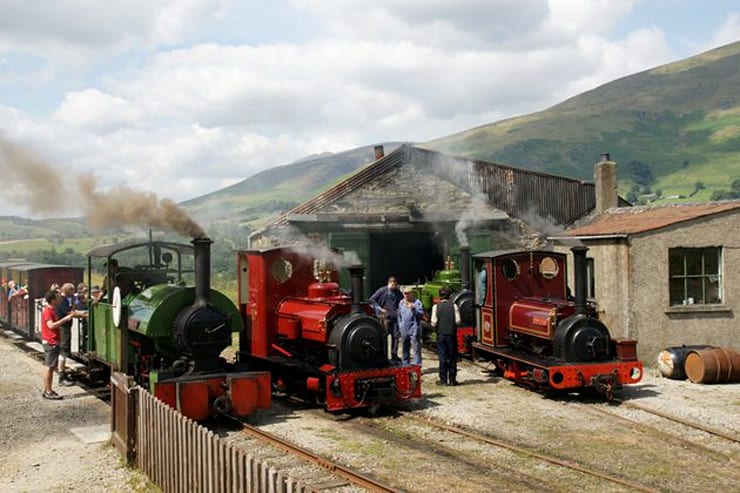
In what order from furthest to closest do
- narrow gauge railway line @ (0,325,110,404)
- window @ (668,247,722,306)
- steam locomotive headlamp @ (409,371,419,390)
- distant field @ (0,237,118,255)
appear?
1. distant field @ (0,237,118,255)
2. window @ (668,247,722,306)
3. narrow gauge railway line @ (0,325,110,404)
4. steam locomotive headlamp @ (409,371,419,390)

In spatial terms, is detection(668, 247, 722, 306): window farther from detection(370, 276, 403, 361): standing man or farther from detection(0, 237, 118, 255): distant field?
detection(0, 237, 118, 255): distant field

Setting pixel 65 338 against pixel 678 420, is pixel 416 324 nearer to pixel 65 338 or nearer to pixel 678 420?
pixel 678 420

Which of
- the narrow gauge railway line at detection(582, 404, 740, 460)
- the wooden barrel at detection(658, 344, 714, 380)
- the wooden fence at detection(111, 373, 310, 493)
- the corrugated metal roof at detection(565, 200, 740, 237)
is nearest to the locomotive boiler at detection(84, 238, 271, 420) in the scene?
the wooden fence at detection(111, 373, 310, 493)

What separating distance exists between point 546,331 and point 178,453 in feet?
24.9

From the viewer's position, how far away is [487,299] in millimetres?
14828

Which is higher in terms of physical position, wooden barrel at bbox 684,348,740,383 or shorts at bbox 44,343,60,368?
shorts at bbox 44,343,60,368

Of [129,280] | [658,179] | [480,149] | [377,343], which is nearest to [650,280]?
[377,343]

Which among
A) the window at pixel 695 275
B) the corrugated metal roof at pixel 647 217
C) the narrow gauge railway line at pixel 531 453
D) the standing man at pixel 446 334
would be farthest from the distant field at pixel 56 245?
the narrow gauge railway line at pixel 531 453

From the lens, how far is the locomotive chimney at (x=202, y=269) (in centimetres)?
1057

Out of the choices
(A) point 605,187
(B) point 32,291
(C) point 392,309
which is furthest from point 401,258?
(B) point 32,291

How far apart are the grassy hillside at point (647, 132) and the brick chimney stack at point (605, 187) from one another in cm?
7307

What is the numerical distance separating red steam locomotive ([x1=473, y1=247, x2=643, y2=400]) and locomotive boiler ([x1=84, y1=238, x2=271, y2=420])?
Answer: 202 inches

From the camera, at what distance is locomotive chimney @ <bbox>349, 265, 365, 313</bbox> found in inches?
442

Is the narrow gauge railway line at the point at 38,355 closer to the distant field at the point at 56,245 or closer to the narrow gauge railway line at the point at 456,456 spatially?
the narrow gauge railway line at the point at 456,456
